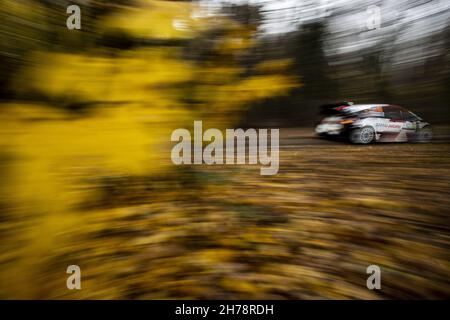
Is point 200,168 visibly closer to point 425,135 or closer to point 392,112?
point 392,112

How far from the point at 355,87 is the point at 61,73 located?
282cm

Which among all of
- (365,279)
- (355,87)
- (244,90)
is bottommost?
(365,279)

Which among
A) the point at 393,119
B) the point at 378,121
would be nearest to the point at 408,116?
the point at 393,119

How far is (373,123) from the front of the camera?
315cm

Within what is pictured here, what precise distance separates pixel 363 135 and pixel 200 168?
2.26m

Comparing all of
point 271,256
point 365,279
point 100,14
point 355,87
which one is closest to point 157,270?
point 271,256

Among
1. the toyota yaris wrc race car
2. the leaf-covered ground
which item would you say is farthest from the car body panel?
the leaf-covered ground

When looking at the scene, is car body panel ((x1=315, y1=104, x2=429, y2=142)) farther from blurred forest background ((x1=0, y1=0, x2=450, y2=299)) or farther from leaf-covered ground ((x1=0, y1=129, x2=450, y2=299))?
leaf-covered ground ((x1=0, y1=129, x2=450, y2=299))

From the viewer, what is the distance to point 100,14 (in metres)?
1.15

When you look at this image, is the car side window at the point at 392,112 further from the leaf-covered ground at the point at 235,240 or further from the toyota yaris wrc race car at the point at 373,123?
the leaf-covered ground at the point at 235,240

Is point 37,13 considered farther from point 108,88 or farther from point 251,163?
point 251,163

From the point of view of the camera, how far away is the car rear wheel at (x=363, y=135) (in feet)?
10.7

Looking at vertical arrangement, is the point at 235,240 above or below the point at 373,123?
below

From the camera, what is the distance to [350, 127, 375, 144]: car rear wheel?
3.25 metres
